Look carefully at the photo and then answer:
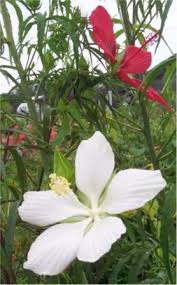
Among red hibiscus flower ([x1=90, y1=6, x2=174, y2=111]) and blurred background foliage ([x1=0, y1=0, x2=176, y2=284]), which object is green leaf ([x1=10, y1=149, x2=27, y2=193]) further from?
red hibiscus flower ([x1=90, y1=6, x2=174, y2=111])

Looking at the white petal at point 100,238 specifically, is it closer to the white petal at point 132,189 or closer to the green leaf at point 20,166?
the white petal at point 132,189

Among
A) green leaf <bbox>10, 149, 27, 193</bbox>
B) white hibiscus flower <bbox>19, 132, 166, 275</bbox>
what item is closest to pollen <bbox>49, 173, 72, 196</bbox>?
white hibiscus flower <bbox>19, 132, 166, 275</bbox>

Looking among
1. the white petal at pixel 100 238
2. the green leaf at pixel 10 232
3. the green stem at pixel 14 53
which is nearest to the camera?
the white petal at pixel 100 238

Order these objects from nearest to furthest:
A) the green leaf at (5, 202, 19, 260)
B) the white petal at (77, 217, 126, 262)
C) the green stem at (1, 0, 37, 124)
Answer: the white petal at (77, 217, 126, 262)
the green leaf at (5, 202, 19, 260)
the green stem at (1, 0, 37, 124)

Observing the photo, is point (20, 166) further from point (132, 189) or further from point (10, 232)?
point (132, 189)

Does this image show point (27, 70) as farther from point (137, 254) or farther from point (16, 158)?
point (137, 254)

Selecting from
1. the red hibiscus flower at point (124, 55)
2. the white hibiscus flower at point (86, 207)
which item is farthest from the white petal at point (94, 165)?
the red hibiscus flower at point (124, 55)

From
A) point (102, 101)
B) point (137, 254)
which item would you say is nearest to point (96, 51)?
point (102, 101)
